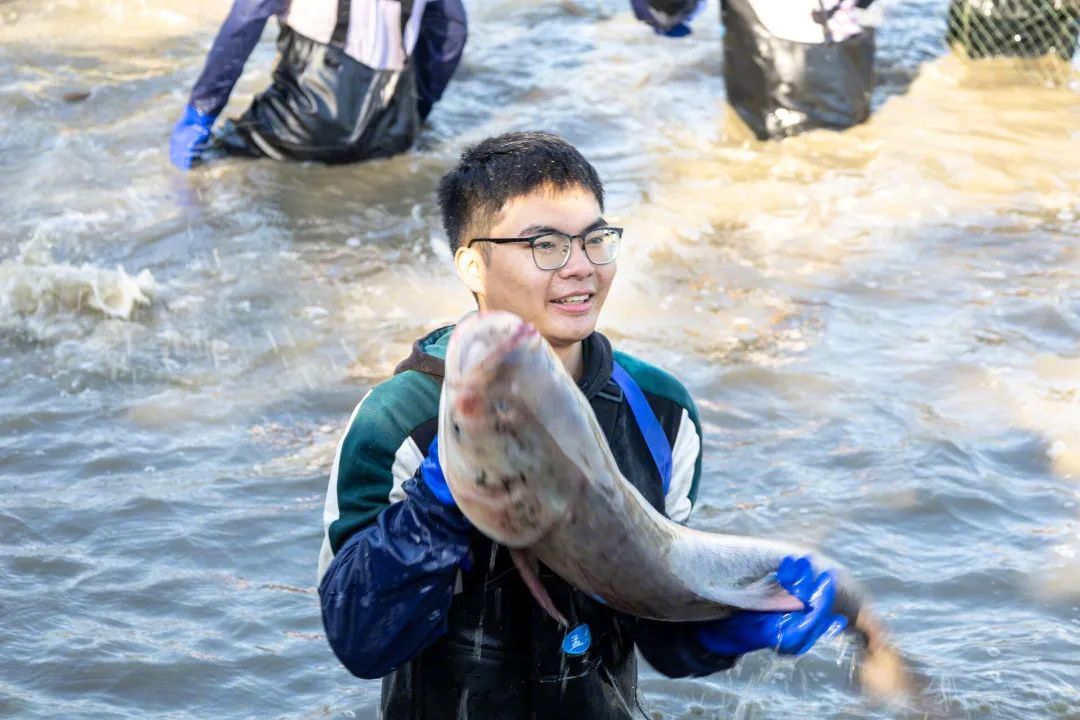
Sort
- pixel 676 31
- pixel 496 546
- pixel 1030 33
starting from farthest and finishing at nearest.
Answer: pixel 1030 33
pixel 676 31
pixel 496 546

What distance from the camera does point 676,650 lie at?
2611 mm

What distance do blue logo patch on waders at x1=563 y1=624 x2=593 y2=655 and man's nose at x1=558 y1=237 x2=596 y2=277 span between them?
1.95 feet

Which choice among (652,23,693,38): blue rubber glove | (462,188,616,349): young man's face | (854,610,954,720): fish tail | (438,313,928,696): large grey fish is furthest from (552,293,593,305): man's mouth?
(652,23,693,38): blue rubber glove

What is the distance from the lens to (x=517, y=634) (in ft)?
8.32

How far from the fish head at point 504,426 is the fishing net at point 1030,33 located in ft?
26.5

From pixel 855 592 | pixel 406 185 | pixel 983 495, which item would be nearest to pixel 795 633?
pixel 855 592

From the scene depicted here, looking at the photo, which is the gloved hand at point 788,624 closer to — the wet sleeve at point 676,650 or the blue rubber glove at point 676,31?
the wet sleeve at point 676,650

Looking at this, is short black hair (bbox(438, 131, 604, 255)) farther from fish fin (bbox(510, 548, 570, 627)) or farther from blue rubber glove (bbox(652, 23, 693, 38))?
blue rubber glove (bbox(652, 23, 693, 38))

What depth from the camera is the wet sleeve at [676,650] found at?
2.60m

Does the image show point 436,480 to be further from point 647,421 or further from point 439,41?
point 439,41

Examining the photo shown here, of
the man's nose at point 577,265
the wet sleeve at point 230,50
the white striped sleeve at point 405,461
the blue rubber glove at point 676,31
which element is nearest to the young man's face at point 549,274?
the man's nose at point 577,265

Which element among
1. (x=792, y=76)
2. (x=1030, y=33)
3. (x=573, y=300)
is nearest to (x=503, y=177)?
(x=573, y=300)

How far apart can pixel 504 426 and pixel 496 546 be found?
471 millimetres

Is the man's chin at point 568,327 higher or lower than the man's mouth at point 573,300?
lower
